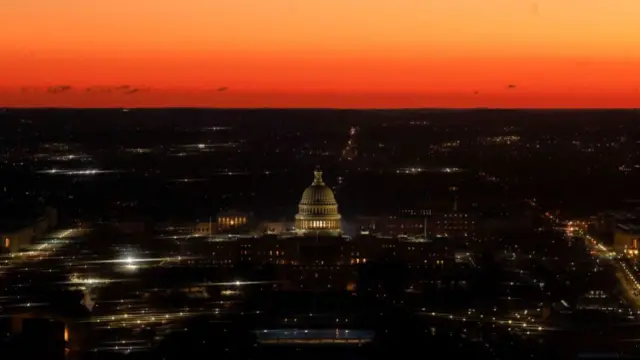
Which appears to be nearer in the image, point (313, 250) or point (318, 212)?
point (313, 250)

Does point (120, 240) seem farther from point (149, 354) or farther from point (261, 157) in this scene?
point (261, 157)

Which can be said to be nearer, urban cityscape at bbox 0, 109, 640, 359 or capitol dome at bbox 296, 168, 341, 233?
urban cityscape at bbox 0, 109, 640, 359

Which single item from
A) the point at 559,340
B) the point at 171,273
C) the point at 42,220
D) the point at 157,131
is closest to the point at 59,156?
the point at 157,131

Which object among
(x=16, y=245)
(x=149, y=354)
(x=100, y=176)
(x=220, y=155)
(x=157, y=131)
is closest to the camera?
(x=149, y=354)
